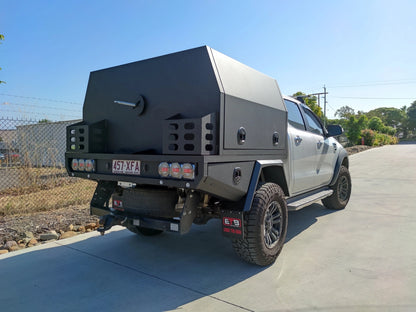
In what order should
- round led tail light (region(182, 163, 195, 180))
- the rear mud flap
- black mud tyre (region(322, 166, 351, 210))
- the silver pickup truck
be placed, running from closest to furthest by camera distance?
1. round led tail light (region(182, 163, 195, 180))
2. the silver pickup truck
3. the rear mud flap
4. black mud tyre (region(322, 166, 351, 210))

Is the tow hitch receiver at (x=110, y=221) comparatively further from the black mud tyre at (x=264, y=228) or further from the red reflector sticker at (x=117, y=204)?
the black mud tyre at (x=264, y=228)

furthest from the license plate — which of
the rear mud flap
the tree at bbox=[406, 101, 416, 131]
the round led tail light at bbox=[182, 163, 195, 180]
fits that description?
the tree at bbox=[406, 101, 416, 131]

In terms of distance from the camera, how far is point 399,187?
8289 millimetres

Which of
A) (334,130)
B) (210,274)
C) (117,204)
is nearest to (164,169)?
(117,204)

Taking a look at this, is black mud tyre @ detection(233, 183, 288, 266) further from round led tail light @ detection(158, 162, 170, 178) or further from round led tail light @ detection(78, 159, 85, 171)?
round led tail light @ detection(78, 159, 85, 171)

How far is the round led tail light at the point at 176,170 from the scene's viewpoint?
2541 millimetres

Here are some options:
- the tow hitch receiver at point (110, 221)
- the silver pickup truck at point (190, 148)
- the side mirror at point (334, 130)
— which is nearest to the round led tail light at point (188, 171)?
the silver pickup truck at point (190, 148)

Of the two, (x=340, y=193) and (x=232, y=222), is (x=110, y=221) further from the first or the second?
(x=340, y=193)

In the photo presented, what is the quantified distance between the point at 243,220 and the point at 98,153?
172 cm

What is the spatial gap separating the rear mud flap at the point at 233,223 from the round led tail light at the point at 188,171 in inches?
27.2

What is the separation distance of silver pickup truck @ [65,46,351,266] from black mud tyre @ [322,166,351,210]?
2172mm

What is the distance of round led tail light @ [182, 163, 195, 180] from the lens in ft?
8.05

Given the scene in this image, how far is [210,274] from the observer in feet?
10.1

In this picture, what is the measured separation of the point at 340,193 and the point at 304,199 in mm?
2056
